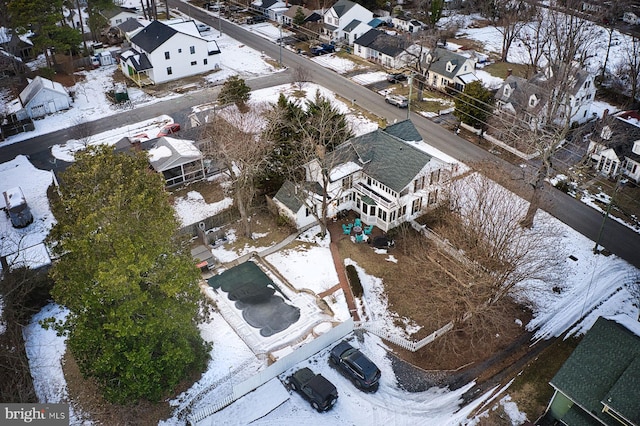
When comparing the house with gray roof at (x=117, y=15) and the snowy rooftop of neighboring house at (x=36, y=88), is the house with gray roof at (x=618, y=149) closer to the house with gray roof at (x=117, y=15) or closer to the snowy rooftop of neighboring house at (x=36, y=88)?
the snowy rooftop of neighboring house at (x=36, y=88)

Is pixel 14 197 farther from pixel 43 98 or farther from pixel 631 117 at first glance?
pixel 631 117

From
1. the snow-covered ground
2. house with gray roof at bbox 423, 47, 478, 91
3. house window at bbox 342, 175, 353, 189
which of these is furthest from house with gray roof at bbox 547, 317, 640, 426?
house with gray roof at bbox 423, 47, 478, 91

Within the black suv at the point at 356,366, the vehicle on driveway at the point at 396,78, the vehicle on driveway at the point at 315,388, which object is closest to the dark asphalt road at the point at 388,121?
the vehicle on driveway at the point at 396,78

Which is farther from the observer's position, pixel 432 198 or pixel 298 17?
pixel 298 17

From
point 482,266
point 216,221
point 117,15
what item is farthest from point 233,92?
point 117,15

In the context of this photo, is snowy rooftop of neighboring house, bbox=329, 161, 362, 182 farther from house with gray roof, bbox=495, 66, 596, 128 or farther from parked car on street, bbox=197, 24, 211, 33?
parked car on street, bbox=197, 24, 211, 33
